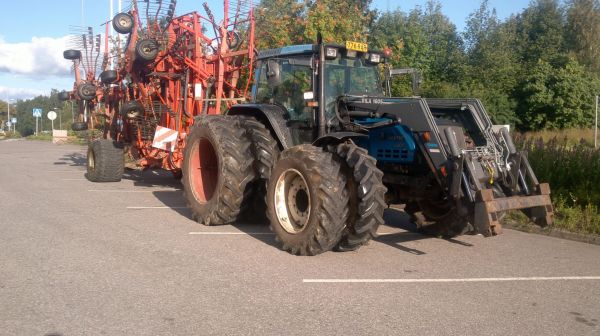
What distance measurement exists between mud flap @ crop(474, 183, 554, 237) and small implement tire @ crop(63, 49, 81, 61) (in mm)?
13257

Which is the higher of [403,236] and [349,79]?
[349,79]

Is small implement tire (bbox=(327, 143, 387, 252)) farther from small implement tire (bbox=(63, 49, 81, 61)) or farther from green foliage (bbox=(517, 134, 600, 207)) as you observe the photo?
small implement tire (bbox=(63, 49, 81, 61))

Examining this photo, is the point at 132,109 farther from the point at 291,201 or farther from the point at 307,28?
the point at 291,201

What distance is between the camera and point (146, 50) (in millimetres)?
12141

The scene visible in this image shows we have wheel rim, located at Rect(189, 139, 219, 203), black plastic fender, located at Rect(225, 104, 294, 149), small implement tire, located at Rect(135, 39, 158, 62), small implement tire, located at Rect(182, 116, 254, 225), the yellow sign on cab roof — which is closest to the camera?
the yellow sign on cab roof

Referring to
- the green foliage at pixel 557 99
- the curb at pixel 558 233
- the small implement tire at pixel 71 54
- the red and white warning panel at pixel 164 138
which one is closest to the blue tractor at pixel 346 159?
the curb at pixel 558 233

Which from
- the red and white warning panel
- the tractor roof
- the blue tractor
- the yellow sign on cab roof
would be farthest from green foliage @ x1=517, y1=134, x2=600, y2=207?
the red and white warning panel

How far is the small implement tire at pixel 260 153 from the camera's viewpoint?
26.4 feet

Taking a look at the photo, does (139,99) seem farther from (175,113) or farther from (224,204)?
(224,204)

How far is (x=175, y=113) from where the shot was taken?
476 inches

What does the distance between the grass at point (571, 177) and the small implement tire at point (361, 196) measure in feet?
12.7

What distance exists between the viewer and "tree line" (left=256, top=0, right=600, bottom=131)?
1677 centimetres

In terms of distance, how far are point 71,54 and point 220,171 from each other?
32.7ft

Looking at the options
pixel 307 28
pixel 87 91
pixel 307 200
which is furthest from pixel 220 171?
pixel 307 28
